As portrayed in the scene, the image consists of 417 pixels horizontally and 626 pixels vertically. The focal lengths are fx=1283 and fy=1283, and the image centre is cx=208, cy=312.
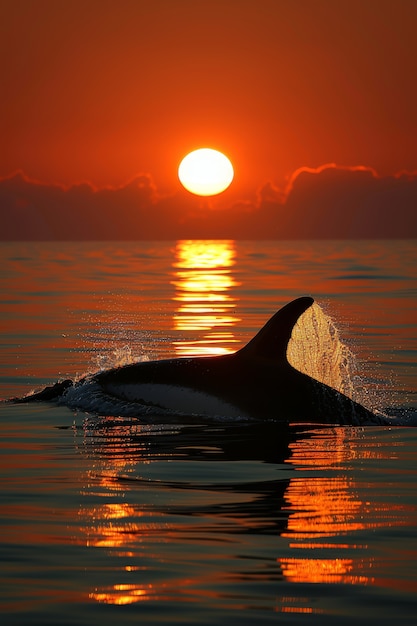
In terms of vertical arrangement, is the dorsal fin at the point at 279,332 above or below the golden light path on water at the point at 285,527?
above

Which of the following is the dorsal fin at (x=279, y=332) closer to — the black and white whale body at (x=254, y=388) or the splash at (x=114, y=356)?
the black and white whale body at (x=254, y=388)

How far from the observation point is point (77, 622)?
850 cm

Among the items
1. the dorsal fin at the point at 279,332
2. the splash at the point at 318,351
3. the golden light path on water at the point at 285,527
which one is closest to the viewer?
the golden light path on water at the point at 285,527

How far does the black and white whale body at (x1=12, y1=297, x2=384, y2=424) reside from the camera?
16562 mm

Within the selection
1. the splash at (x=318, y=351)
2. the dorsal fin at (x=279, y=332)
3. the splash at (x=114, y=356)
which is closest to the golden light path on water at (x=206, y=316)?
the splash at (x=114, y=356)

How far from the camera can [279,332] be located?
55.0ft

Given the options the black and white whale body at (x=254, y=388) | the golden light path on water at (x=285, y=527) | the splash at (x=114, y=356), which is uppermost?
the black and white whale body at (x=254, y=388)

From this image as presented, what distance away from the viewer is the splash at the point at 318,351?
17.5 m

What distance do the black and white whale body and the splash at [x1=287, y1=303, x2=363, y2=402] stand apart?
1.50 ft

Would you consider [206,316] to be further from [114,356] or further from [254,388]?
[254,388]

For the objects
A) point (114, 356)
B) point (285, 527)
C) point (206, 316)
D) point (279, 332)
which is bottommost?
point (285, 527)

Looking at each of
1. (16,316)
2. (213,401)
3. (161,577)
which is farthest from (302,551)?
(16,316)

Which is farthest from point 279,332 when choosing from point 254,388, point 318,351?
point 318,351

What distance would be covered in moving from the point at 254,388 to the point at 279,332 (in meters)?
0.81
